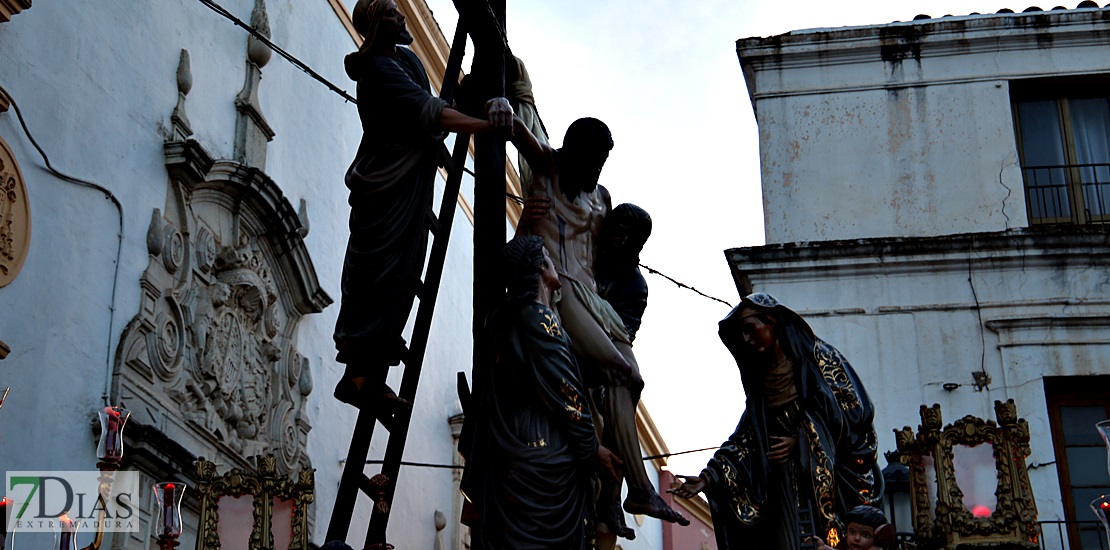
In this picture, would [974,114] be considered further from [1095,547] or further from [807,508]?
[807,508]

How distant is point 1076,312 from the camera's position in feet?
47.8

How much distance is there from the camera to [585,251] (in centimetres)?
676

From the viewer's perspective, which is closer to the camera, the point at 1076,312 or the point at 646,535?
the point at 1076,312

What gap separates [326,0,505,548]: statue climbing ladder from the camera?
5727 mm

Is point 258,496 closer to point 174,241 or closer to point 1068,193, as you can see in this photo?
point 174,241

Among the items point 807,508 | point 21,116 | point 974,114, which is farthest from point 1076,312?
point 21,116

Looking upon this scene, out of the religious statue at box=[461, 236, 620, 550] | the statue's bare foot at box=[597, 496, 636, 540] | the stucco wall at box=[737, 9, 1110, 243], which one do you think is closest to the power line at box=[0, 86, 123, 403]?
the religious statue at box=[461, 236, 620, 550]

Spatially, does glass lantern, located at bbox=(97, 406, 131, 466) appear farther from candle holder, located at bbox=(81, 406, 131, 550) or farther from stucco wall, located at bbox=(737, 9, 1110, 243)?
stucco wall, located at bbox=(737, 9, 1110, 243)

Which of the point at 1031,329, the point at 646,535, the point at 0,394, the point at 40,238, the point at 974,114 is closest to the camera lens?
the point at 0,394

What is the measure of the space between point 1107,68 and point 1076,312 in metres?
2.61

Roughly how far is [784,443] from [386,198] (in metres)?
2.19

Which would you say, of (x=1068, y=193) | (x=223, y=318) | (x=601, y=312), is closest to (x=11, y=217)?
(x=223, y=318)

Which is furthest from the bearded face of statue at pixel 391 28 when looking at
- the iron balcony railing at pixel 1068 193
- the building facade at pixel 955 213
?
the iron balcony railing at pixel 1068 193

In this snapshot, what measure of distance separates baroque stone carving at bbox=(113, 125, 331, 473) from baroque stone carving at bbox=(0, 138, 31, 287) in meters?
1.38
